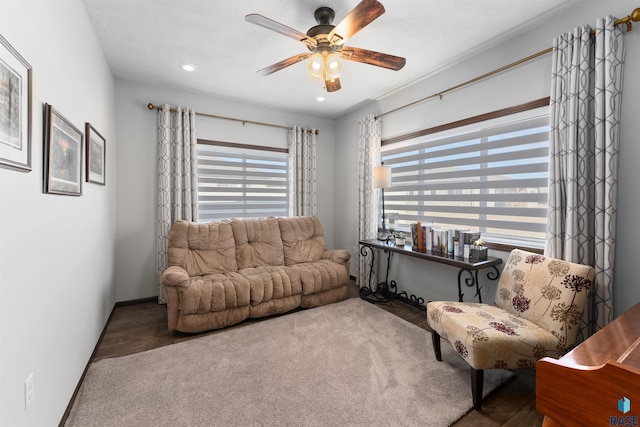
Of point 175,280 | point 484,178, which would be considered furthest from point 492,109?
point 175,280

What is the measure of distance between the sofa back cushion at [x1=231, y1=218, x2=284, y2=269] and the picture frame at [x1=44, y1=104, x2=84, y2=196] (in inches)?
68.0

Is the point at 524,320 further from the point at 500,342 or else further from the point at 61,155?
the point at 61,155

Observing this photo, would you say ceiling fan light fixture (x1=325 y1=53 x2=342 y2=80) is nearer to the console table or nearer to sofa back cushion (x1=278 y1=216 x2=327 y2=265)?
the console table

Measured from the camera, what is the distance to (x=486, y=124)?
2.64 meters

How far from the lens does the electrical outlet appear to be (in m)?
1.16

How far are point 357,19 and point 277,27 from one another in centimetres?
51

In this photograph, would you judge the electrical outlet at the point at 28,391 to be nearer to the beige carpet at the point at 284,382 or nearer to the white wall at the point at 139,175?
the beige carpet at the point at 284,382

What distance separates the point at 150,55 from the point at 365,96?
8.06 ft

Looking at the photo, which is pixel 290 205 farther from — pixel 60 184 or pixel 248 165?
pixel 60 184

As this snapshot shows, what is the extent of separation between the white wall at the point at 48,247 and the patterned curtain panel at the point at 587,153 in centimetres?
304

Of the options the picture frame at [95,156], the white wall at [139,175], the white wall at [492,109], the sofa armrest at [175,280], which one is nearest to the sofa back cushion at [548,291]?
the white wall at [492,109]

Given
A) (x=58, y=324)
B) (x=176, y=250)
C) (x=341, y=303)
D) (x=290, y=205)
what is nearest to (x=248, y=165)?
(x=290, y=205)

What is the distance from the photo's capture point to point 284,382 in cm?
192

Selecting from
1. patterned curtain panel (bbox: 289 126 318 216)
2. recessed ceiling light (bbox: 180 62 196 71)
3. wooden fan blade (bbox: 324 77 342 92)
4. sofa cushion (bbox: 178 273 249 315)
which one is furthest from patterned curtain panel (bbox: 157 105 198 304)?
wooden fan blade (bbox: 324 77 342 92)
